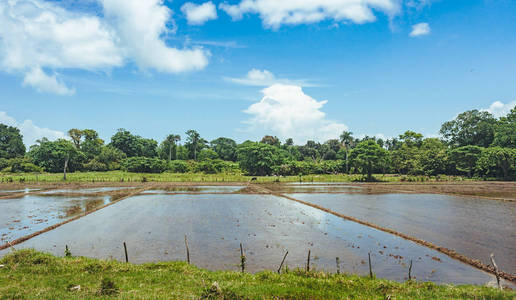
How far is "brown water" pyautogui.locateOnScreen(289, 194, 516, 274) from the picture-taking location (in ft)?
47.6

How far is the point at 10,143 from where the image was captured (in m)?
90.6

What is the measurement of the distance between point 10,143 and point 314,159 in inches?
3958

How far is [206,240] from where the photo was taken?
52.6 feet

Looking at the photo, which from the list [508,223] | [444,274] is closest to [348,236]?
[444,274]

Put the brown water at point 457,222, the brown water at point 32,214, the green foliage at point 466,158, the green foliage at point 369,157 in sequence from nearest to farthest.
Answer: the brown water at point 457,222 < the brown water at point 32,214 < the green foliage at point 369,157 < the green foliage at point 466,158

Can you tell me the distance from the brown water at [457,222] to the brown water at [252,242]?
203 cm

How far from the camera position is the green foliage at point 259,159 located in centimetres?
7462

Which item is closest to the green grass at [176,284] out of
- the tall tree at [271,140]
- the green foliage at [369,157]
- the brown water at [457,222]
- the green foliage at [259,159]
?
the brown water at [457,222]

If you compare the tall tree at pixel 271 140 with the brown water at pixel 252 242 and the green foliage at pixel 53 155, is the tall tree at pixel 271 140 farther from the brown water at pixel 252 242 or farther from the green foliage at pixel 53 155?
the brown water at pixel 252 242

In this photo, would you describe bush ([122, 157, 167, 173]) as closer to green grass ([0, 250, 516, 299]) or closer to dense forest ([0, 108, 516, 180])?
dense forest ([0, 108, 516, 180])

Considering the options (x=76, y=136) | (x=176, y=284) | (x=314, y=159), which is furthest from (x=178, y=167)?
(x=176, y=284)

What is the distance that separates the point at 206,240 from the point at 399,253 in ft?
32.6

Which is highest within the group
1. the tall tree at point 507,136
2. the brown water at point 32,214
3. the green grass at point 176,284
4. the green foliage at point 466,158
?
the tall tree at point 507,136

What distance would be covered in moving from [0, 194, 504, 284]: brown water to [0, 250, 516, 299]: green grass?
86.9 inches
